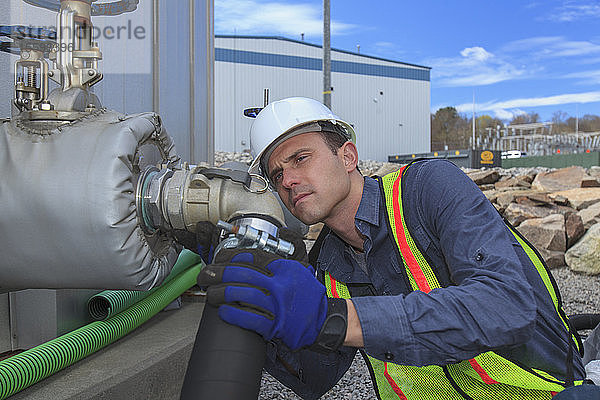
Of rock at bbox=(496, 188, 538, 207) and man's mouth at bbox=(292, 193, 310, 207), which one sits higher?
man's mouth at bbox=(292, 193, 310, 207)

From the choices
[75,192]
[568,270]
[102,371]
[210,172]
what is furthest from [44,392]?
[568,270]

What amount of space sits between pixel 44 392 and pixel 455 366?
4.65ft

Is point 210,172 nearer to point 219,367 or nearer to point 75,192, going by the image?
point 75,192

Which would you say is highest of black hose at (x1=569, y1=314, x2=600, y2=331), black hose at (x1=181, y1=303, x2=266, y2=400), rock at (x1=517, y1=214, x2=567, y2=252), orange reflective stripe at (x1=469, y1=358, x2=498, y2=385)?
black hose at (x1=181, y1=303, x2=266, y2=400)

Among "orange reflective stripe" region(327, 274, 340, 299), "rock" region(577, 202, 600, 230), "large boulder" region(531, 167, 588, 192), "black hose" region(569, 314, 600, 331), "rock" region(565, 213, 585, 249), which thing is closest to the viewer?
"orange reflective stripe" region(327, 274, 340, 299)

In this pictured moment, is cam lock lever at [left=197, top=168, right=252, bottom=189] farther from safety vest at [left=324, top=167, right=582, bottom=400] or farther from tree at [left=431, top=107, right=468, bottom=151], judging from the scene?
tree at [left=431, top=107, right=468, bottom=151]

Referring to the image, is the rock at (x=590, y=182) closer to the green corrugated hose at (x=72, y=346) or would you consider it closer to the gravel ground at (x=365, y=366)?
the gravel ground at (x=365, y=366)

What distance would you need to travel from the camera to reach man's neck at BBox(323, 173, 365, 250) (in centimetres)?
193

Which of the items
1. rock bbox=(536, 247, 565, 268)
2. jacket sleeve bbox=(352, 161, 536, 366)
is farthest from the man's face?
rock bbox=(536, 247, 565, 268)

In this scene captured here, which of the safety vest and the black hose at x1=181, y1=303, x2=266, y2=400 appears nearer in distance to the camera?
the black hose at x1=181, y1=303, x2=266, y2=400

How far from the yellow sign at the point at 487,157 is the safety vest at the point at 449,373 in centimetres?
2053

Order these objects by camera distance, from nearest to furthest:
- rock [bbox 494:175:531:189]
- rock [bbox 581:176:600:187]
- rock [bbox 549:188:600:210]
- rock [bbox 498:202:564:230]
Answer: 1. rock [bbox 498:202:564:230]
2. rock [bbox 549:188:600:210]
3. rock [bbox 581:176:600:187]
4. rock [bbox 494:175:531:189]

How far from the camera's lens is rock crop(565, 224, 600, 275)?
6020 millimetres

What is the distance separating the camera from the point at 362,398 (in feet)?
9.90
